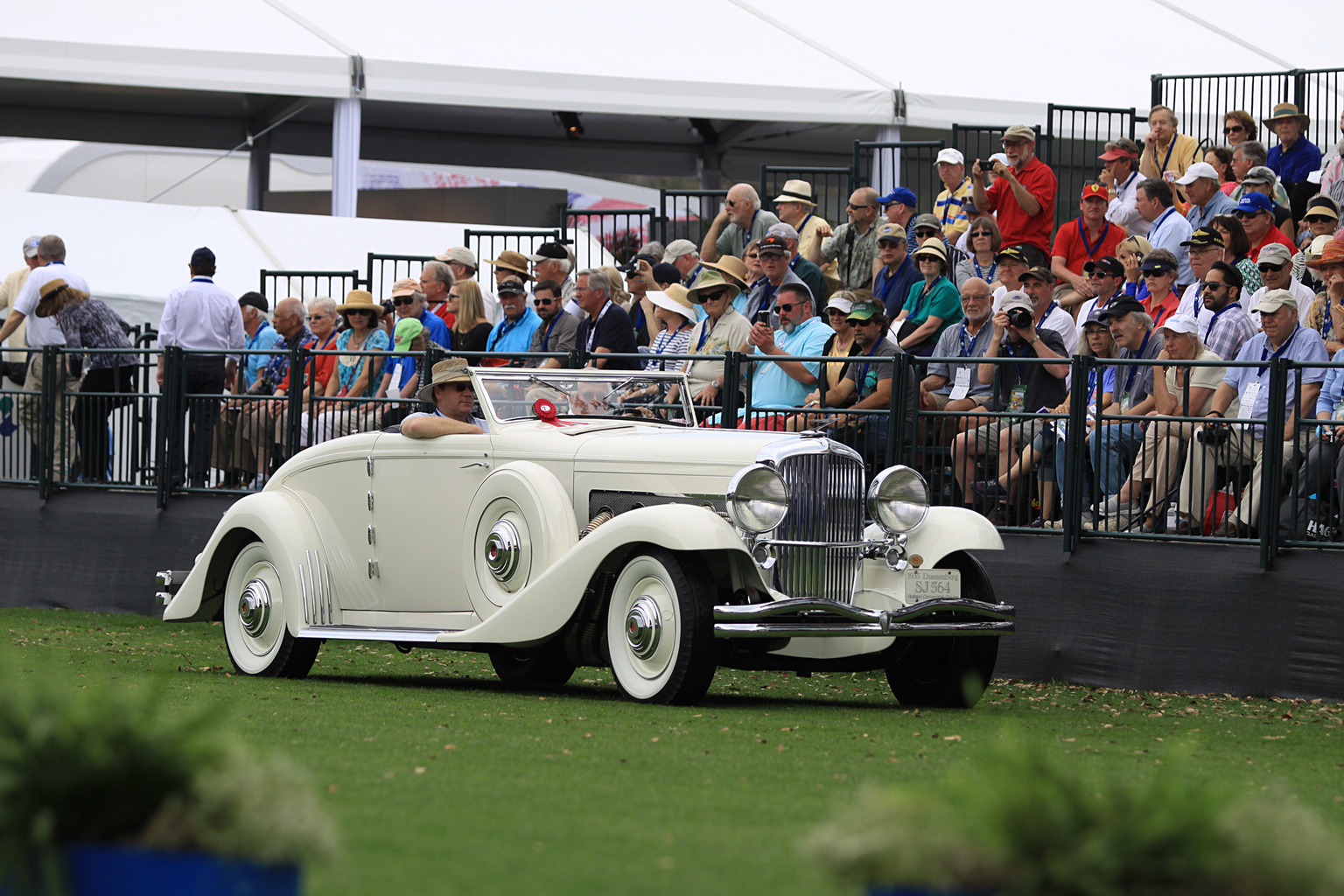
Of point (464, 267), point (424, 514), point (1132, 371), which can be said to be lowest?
point (424, 514)

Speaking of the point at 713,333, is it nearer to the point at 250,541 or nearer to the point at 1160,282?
the point at 1160,282

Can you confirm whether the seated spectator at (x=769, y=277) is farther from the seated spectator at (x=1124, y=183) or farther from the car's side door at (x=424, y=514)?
the car's side door at (x=424, y=514)

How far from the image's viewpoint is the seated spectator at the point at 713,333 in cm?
1200

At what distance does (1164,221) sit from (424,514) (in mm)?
7026

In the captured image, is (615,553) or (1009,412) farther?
(1009,412)

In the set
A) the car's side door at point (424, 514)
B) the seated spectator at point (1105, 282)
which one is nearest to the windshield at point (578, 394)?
the car's side door at point (424, 514)

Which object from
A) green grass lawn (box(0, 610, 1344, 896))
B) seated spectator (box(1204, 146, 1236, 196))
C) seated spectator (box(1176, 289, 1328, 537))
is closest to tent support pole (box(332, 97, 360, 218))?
seated spectator (box(1204, 146, 1236, 196))

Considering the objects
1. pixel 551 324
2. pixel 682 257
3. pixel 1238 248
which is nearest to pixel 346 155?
pixel 682 257

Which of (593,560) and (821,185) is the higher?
(821,185)

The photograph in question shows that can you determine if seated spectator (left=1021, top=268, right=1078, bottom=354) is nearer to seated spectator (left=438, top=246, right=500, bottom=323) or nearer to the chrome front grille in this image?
the chrome front grille

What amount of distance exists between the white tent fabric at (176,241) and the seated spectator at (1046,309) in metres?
8.85

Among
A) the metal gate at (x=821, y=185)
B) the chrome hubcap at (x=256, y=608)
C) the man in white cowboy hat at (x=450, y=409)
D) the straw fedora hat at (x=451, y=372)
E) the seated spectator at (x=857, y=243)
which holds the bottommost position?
the chrome hubcap at (x=256, y=608)

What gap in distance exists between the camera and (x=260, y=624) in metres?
10.0

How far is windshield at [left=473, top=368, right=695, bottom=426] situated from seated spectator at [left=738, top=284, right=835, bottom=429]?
157 cm
